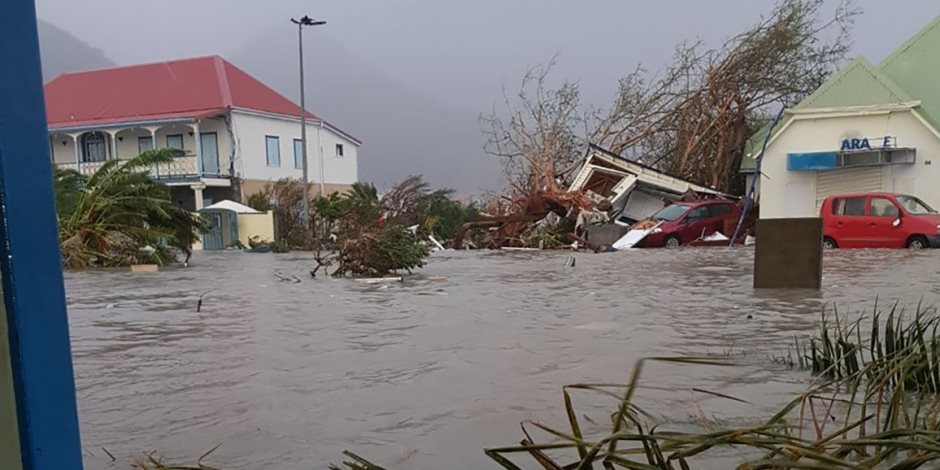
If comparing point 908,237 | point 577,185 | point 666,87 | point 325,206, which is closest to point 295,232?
point 325,206

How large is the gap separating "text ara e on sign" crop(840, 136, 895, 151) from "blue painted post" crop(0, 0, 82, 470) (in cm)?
2259

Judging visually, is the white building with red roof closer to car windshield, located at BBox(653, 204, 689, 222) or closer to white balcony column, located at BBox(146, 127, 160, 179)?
white balcony column, located at BBox(146, 127, 160, 179)

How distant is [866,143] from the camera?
784 inches

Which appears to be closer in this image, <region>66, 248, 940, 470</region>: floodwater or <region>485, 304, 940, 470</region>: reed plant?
<region>485, 304, 940, 470</region>: reed plant

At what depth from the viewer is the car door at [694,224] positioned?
19109 millimetres

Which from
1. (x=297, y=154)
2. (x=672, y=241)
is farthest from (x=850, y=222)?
(x=297, y=154)

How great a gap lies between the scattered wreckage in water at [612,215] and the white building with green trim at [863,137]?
176 cm

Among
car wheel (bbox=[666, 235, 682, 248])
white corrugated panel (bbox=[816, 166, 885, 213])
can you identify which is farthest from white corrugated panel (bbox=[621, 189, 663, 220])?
white corrugated panel (bbox=[816, 166, 885, 213])

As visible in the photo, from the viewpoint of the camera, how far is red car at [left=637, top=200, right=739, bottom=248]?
18828 millimetres

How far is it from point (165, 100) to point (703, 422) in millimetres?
32434

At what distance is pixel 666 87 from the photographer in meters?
27.3

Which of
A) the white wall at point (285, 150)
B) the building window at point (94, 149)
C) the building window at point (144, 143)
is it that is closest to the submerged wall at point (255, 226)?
the white wall at point (285, 150)

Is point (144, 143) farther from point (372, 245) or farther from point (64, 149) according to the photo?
point (372, 245)

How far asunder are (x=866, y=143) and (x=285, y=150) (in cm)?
2481
